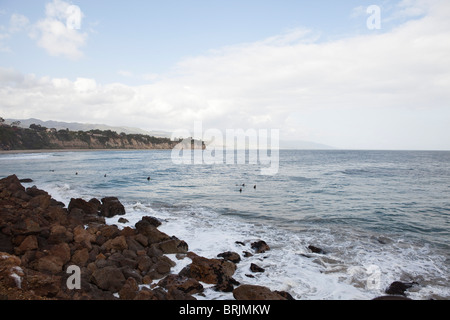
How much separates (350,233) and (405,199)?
12899 mm

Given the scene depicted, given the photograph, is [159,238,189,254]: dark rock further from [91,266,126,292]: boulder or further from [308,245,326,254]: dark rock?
[308,245,326,254]: dark rock

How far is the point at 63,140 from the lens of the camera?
129 m

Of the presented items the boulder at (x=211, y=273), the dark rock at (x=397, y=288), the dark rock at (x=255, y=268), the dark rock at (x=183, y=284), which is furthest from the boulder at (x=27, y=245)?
the dark rock at (x=397, y=288)

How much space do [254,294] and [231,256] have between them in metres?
3.14

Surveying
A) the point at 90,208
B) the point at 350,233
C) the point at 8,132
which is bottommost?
the point at 350,233

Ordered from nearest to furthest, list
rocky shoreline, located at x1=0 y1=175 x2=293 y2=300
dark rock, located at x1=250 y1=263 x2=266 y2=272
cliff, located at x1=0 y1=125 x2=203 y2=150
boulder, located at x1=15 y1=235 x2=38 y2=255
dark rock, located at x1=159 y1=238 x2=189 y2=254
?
1. rocky shoreline, located at x1=0 y1=175 x2=293 y2=300
2. boulder, located at x1=15 y1=235 x2=38 y2=255
3. dark rock, located at x1=250 y1=263 x2=266 y2=272
4. dark rock, located at x1=159 y1=238 x2=189 y2=254
5. cliff, located at x1=0 y1=125 x2=203 y2=150

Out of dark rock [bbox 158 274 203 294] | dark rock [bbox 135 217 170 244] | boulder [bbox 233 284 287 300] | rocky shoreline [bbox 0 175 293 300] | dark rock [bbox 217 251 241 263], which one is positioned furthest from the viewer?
dark rock [bbox 135 217 170 244]

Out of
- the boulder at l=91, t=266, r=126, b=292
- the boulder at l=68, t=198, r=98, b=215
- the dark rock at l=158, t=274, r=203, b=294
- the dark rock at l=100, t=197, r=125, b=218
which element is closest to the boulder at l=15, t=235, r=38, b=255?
the boulder at l=91, t=266, r=126, b=292

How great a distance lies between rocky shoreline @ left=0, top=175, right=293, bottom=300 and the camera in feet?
21.0

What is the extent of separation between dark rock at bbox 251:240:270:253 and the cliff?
379 feet

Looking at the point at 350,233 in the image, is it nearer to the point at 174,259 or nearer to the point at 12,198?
the point at 174,259

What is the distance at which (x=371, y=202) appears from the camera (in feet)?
70.8
